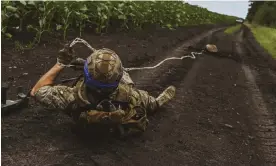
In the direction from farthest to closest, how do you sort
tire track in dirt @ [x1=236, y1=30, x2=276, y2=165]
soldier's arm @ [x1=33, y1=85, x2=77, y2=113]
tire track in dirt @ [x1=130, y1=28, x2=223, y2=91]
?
tire track in dirt @ [x1=130, y1=28, x2=223, y2=91], tire track in dirt @ [x1=236, y1=30, x2=276, y2=165], soldier's arm @ [x1=33, y1=85, x2=77, y2=113]

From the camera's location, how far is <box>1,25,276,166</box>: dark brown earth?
4.52m

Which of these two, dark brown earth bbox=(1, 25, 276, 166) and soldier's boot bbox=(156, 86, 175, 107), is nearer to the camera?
dark brown earth bbox=(1, 25, 276, 166)

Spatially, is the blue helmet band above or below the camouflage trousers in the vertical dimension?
above

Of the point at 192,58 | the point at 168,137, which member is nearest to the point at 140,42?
the point at 192,58

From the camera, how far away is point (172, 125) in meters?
5.89

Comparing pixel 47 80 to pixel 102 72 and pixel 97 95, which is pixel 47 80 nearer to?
pixel 97 95

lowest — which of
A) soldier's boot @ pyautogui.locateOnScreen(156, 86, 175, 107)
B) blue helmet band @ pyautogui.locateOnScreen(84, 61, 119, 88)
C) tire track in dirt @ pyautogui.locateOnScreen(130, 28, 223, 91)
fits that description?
tire track in dirt @ pyautogui.locateOnScreen(130, 28, 223, 91)

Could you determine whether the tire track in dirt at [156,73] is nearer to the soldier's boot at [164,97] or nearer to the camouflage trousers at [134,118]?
the soldier's boot at [164,97]

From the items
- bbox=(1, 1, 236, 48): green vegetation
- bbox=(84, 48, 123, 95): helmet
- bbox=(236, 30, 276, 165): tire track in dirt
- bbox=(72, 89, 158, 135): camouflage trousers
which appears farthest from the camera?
bbox=(1, 1, 236, 48): green vegetation

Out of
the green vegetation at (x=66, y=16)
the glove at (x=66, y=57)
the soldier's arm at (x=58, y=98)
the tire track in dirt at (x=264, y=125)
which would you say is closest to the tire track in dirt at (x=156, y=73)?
the tire track in dirt at (x=264, y=125)

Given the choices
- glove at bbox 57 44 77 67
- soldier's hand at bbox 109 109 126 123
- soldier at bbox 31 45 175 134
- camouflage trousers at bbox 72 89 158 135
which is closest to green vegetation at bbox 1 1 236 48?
glove at bbox 57 44 77 67

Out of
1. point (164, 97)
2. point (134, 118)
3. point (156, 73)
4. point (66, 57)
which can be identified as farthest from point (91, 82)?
point (156, 73)

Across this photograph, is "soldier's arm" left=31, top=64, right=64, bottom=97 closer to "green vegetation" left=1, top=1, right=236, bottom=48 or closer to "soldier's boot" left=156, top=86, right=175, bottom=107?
"soldier's boot" left=156, top=86, right=175, bottom=107

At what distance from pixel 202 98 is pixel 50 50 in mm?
4033
